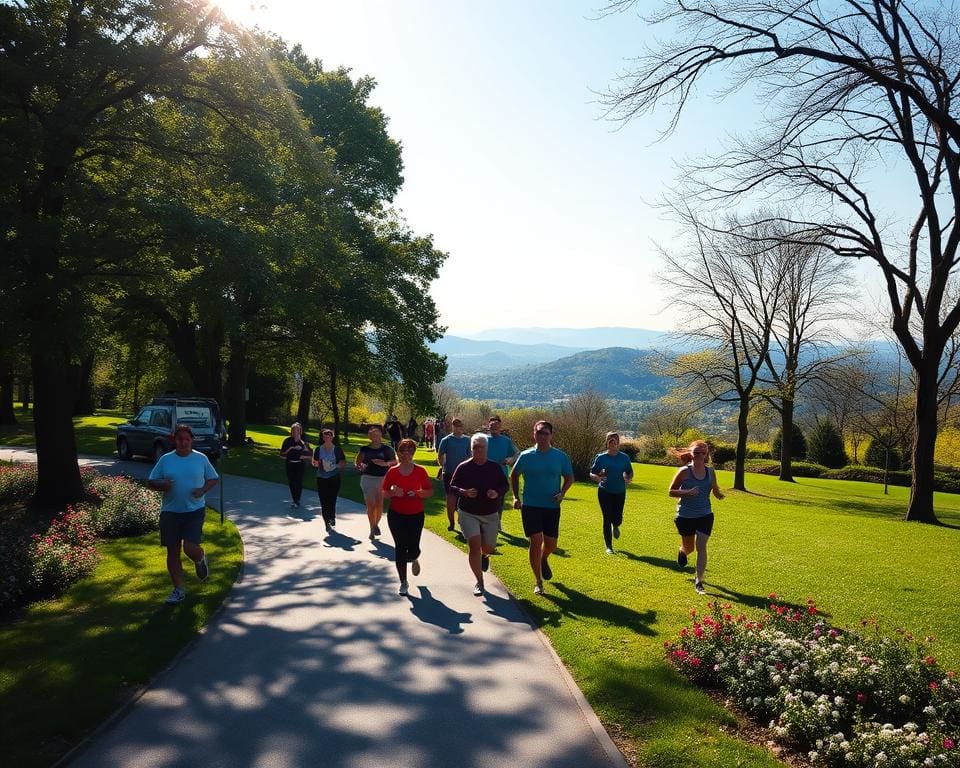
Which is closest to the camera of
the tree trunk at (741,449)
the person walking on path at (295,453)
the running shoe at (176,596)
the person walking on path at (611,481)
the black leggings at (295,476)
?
the running shoe at (176,596)

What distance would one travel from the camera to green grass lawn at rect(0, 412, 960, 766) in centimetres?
490

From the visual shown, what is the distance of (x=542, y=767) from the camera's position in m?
4.25

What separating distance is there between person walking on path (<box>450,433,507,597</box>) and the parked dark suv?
48.8 feet

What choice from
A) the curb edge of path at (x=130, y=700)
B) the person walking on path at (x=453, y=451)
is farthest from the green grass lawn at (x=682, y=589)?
the curb edge of path at (x=130, y=700)

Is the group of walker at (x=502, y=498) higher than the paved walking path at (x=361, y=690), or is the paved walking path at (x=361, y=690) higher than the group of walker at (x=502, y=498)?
the group of walker at (x=502, y=498)

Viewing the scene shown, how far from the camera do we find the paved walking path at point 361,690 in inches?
173

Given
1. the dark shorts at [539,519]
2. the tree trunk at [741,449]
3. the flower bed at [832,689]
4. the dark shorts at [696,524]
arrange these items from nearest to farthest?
the flower bed at [832,689], the dark shorts at [539,519], the dark shorts at [696,524], the tree trunk at [741,449]

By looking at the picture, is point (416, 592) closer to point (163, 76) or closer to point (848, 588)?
point (848, 588)

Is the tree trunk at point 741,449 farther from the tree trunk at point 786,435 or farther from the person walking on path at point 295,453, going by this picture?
the person walking on path at point 295,453

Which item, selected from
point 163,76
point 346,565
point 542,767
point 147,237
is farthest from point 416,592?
point 163,76

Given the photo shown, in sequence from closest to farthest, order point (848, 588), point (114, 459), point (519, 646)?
point (519, 646) → point (848, 588) → point (114, 459)

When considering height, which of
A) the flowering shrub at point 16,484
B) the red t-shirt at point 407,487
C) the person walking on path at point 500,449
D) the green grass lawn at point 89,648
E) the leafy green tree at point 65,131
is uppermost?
→ the leafy green tree at point 65,131

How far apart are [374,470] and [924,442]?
15.0 meters

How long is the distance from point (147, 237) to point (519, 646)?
9.36 meters
